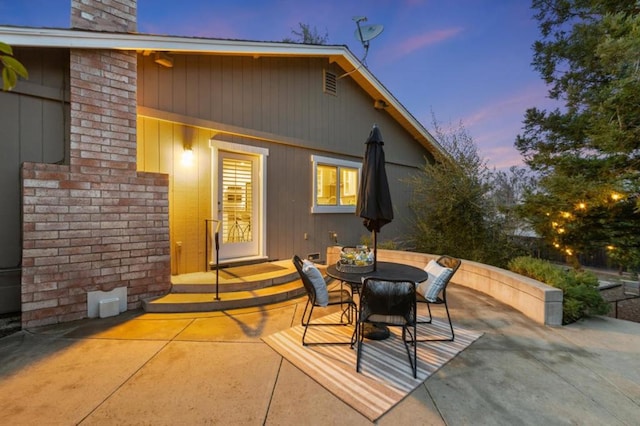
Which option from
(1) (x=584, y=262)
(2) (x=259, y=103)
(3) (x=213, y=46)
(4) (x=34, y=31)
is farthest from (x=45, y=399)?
(1) (x=584, y=262)

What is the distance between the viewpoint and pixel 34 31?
3369 millimetres

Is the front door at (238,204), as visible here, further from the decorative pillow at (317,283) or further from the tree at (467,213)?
the tree at (467,213)

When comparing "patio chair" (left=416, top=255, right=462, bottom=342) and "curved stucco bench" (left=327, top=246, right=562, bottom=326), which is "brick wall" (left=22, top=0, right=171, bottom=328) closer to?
"patio chair" (left=416, top=255, right=462, bottom=342)

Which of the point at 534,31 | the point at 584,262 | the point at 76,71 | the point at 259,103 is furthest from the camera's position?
the point at 584,262

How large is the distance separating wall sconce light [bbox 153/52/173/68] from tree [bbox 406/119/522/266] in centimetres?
551

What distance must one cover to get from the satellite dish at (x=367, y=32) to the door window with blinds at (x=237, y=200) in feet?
14.1

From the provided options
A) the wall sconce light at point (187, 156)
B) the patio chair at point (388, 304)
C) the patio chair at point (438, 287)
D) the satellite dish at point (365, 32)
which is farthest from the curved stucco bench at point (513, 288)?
the satellite dish at point (365, 32)

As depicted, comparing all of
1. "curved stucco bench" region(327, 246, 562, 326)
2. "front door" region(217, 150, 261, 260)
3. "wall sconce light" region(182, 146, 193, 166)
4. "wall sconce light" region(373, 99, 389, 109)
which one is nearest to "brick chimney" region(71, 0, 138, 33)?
"wall sconce light" region(182, 146, 193, 166)

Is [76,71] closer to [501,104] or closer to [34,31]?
[34,31]

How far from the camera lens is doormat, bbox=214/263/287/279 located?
4.94m

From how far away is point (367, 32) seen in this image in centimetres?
714

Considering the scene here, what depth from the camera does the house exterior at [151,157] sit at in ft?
11.7

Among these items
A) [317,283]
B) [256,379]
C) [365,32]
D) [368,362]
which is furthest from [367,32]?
[256,379]

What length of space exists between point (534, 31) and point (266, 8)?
27.7 ft
